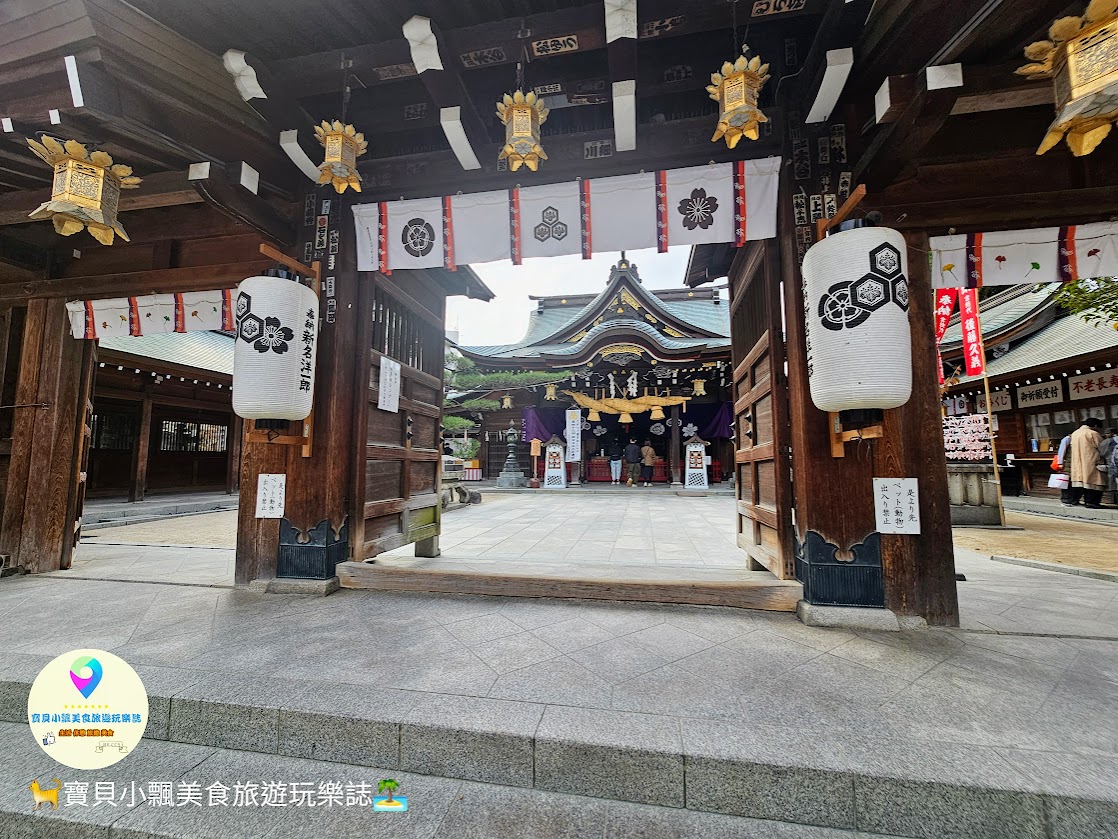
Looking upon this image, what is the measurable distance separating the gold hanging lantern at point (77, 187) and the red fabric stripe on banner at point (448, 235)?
2317mm

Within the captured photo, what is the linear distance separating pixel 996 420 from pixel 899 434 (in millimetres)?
15061

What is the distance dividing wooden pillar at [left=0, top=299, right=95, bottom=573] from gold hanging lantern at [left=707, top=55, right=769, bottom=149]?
6.63 meters

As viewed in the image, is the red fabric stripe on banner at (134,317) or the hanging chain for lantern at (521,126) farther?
the red fabric stripe on banner at (134,317)

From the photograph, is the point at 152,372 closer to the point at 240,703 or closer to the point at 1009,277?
the point at 240,703

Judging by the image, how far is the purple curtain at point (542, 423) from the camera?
19953 mm

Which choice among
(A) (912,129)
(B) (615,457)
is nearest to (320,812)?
(A) (912,129)

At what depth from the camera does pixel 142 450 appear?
12531mm

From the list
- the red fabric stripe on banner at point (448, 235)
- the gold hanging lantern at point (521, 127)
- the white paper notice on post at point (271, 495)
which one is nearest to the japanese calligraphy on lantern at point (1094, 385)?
the gold hanging lantern at point (521, 127)

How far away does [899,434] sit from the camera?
316 centimetres

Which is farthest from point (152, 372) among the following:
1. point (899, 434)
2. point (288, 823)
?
point (899, 434)

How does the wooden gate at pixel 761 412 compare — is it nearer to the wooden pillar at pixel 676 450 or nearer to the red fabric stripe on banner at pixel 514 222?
the red fabric stripe on banner at pixel 514 222

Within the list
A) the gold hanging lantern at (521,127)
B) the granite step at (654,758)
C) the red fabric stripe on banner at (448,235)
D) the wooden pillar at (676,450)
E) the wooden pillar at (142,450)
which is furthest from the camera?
the wooden pillar at (676,450)

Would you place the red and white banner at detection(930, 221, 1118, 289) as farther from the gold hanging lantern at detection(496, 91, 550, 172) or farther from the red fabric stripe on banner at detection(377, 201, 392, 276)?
the red fabric stripe on banner at detection(377, 201, 392, 276)

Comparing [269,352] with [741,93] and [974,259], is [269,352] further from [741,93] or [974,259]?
[974,259]
